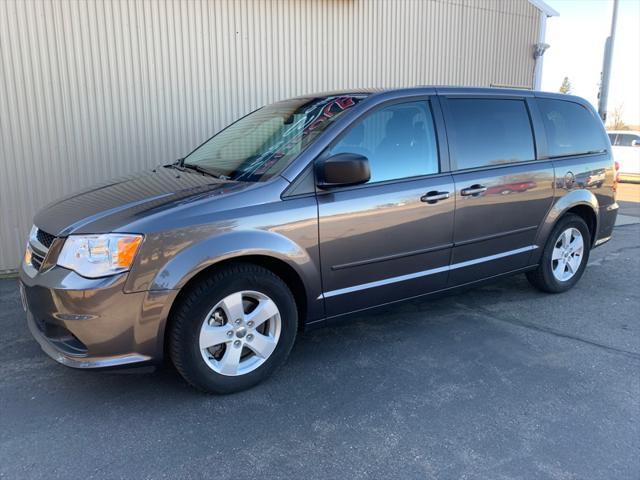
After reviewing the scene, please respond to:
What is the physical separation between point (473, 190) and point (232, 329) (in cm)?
208

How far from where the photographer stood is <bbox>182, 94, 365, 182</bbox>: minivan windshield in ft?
11.2

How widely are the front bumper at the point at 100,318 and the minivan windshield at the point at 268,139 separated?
1010 millimetres

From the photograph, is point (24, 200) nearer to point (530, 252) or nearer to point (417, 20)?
point (530, 252)

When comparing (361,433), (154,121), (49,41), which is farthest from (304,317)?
(49,41)

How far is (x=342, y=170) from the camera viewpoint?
319cm

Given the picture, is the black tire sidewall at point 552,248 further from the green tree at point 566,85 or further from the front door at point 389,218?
the green tree at point 566,85

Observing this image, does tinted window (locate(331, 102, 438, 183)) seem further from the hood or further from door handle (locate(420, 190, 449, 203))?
the hood

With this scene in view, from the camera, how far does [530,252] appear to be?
4.61 m

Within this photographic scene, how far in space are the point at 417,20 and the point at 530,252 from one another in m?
5.07

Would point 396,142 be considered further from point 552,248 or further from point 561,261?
point 561,261

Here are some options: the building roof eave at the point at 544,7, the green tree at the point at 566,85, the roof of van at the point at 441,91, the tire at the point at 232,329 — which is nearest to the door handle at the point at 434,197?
the roof of van at the point at 441,91

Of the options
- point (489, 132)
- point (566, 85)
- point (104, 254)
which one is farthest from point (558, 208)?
point (566, 85)

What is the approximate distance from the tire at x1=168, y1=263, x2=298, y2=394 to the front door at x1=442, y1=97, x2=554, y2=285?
150cm

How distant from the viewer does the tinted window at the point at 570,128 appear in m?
4.68
